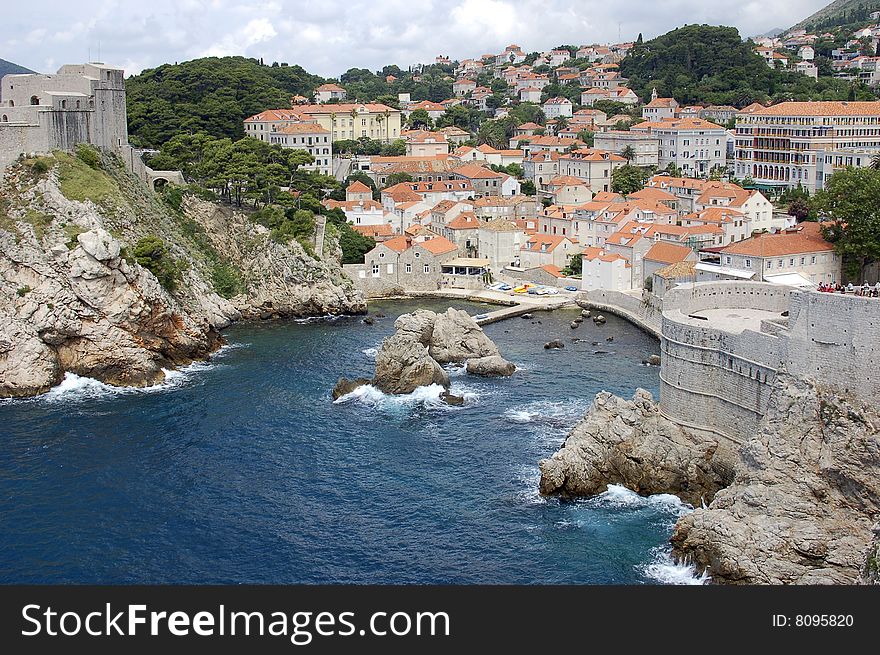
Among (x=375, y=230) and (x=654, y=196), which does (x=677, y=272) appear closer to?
(x=654, y=196)

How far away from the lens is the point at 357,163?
9712cm

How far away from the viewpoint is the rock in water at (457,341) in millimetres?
50312

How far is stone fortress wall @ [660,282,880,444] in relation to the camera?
91.6ft

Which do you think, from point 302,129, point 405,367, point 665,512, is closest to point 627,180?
point 302,129

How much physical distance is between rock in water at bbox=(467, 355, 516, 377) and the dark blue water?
102 cm

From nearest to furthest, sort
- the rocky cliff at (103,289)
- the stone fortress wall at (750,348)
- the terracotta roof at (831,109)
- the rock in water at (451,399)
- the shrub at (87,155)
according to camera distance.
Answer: the stone fortress wall at (750,348)
the rock in water at (451,399)
the rocky cliff at (103,289)
the shrub at (87,155)
the terracotta roof at (831,109)

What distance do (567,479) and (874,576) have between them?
11.9 metres

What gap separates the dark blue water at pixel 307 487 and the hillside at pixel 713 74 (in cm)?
8363

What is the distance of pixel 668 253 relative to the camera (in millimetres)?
63000

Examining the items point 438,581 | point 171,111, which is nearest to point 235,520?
point 438,581

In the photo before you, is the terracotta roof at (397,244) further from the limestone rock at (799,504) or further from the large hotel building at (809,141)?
the limestone rock at (799,504)

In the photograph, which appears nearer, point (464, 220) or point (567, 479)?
point (567, 479)

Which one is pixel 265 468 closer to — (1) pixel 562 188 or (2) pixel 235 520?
(2) pixel 235 520

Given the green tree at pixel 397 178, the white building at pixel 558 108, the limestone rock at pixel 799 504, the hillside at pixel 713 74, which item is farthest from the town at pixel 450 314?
the white building at pixel 558 108
